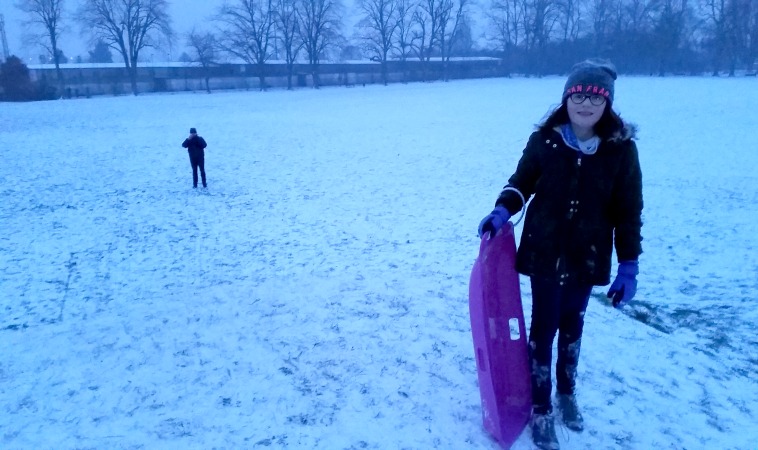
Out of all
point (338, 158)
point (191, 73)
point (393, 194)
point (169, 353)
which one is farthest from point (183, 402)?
point (191, 73)

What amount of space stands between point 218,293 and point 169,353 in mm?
1319

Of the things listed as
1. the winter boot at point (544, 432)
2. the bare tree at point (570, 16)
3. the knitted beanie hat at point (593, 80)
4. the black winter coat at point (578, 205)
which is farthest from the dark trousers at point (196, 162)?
the bare tree at point (570, 16)

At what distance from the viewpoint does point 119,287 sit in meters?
5.83

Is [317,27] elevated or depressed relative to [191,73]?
elevated

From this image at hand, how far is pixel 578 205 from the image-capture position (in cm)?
263

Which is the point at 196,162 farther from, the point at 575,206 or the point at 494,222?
the point at 575,206

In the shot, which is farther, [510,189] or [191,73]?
[191,73]

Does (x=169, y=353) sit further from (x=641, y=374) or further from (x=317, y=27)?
(x=317, y=27)

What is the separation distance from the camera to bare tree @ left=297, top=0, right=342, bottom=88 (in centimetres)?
6450

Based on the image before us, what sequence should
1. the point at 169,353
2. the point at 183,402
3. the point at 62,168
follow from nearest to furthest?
the point at 183,402 < the point at 169,353 < the point at 62,168

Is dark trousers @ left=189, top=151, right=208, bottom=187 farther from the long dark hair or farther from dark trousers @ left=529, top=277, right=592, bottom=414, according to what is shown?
the long dark hair

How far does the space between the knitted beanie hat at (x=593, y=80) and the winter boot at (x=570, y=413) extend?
1.89m

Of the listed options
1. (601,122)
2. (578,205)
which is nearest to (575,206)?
(578,205)

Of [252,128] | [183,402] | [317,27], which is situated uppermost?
[317,27]
